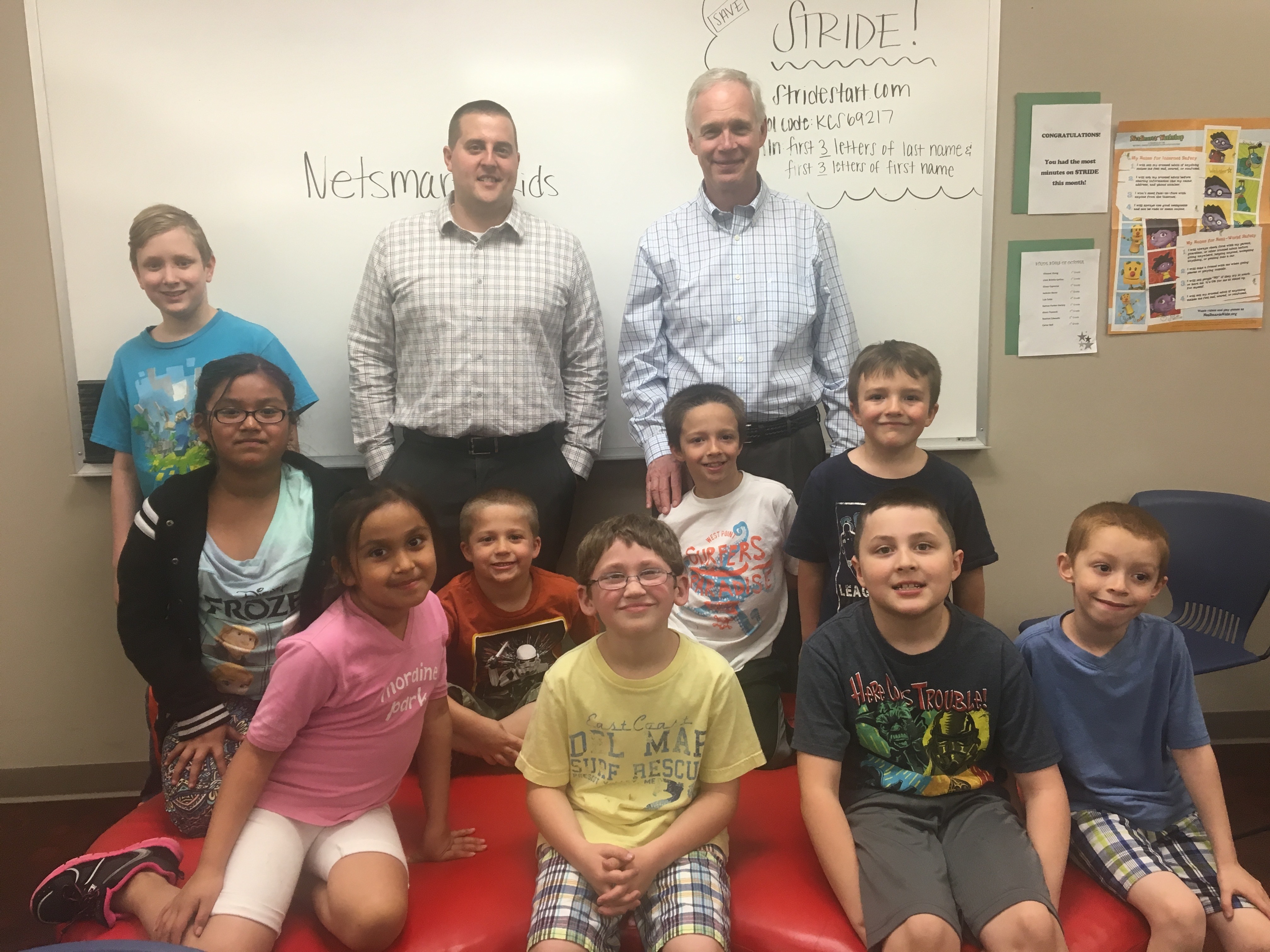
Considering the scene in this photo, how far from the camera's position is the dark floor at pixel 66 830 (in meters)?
2.04

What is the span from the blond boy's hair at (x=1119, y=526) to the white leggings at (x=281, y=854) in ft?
4.82

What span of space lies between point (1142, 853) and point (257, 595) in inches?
71.8

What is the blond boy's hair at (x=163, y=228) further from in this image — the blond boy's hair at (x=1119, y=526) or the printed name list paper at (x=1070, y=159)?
the printed name list paper at (x=1070, y=159)

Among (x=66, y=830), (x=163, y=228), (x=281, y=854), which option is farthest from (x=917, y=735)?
(x=66, y=830)

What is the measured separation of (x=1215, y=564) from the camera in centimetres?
248

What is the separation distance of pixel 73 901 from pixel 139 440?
128 centimetres

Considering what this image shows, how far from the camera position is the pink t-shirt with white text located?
1517mm

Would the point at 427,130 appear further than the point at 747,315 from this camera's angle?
Yes

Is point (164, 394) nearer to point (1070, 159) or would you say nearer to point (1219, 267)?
point (1070, 159)

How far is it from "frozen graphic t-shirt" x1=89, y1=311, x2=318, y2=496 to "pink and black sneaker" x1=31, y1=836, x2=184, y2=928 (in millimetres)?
1081

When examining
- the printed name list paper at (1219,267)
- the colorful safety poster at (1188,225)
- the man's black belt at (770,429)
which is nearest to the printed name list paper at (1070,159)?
the colorful safety poster at (1188,225)

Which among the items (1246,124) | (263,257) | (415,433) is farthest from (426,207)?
(1246,124)

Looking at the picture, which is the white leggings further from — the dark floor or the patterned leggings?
the dark floor

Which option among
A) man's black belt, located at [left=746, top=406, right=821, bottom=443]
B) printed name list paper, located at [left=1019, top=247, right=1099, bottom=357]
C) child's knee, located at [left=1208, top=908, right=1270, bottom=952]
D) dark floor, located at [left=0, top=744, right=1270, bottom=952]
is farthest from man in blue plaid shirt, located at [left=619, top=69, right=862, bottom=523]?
dark floor, located at [left=0, top=744, right=1270, bottom=952]
